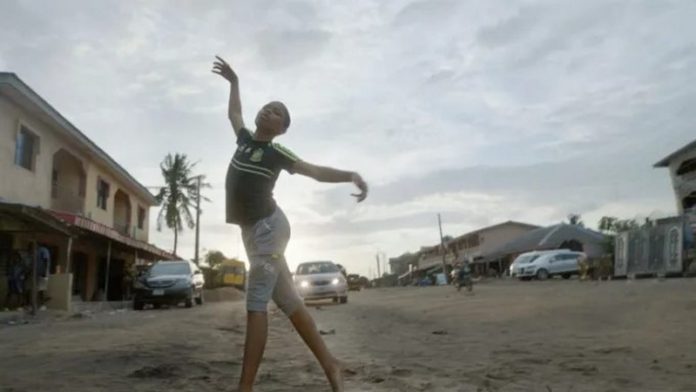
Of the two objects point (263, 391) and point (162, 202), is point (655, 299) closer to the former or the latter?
point (263, 391)

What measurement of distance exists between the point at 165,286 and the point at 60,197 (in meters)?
6.13

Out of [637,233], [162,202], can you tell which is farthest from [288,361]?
[162,202]

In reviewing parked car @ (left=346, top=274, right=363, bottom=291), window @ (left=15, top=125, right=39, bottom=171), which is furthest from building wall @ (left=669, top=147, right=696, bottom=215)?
window @ (left=15, top=125, right=39, bottom=171)

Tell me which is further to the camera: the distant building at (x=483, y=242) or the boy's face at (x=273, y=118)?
the distant building at (x=483, y=242)

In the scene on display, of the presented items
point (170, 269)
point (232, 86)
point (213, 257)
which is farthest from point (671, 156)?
point (213, 257)

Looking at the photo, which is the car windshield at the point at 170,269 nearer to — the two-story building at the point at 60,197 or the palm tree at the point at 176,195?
the two-story building at the point at 60,197

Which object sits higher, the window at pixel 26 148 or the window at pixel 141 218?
the window at pixel 26 148

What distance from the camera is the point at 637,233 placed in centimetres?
2545

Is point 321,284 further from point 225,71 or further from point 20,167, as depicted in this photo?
point 225,71

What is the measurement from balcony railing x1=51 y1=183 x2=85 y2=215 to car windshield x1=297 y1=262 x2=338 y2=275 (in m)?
8.97

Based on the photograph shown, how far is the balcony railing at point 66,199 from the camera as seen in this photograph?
22.1m

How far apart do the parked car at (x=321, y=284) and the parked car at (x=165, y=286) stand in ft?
11.8

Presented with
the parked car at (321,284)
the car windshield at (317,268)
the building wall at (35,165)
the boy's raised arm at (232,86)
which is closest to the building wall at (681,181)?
the car windshield at (317,268)

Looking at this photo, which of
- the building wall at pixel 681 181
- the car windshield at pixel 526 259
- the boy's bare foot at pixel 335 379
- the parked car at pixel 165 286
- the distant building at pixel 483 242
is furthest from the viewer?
the distant building at pixel 483 242
